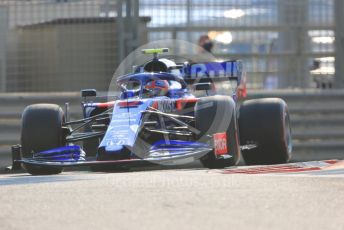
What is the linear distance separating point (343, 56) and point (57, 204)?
6499 millimetres

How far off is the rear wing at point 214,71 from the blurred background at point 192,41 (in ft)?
2.35

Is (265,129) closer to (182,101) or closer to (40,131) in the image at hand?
(182,101)

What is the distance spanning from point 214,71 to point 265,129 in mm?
1208

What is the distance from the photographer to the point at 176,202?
5633 mm

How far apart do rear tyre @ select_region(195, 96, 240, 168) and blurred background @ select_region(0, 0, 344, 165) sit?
80.7 inches

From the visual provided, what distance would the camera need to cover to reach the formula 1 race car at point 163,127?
8.10 meters

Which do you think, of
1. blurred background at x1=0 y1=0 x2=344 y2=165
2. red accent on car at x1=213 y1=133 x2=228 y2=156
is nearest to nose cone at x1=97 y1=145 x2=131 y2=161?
red accent on car at x1=213 y1=133 x2=228 y2=156

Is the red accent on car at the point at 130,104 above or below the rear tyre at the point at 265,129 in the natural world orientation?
above

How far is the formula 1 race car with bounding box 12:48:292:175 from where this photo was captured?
8.10m

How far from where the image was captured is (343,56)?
36.8 feet

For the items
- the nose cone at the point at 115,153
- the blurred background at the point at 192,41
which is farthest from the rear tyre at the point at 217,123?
the blurred background at the point at 192,41

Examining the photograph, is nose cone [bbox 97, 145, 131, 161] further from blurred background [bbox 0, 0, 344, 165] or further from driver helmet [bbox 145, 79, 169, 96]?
blurred background [bbox 0, 0, 344, 165]

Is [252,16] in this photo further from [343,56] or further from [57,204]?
[57,204]

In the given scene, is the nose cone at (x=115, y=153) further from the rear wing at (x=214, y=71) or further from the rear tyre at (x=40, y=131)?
the rear wing at (x=214, y=71)
